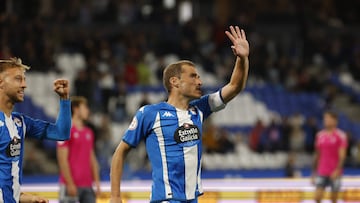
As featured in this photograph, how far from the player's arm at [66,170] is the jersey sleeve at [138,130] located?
3130mm

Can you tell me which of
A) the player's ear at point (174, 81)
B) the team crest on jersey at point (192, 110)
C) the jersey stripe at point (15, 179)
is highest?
the player's ear at point (174, 81)

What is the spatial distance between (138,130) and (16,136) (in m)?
1.07

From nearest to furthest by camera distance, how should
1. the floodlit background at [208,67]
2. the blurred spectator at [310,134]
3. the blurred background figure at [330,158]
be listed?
the blurred background figure at [330,158]
the floodlit background at [208,67]
the blurred spectator at [310,134]

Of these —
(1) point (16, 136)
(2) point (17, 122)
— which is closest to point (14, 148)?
(1) point (16, 136)

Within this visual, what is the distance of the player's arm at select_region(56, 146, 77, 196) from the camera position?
9766mm

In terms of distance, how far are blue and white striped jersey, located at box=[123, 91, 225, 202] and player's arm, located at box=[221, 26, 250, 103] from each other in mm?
328

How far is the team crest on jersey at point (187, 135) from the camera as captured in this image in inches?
267

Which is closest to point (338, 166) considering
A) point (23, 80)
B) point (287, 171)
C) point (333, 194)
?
point (333, 194)

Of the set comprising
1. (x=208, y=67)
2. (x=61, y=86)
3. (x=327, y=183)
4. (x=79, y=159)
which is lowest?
(x=327, y=183)

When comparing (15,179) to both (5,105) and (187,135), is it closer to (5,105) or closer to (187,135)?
(5,105)

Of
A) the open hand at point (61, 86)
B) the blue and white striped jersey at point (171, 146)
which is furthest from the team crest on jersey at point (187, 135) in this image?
the open hand at point (61, 86)

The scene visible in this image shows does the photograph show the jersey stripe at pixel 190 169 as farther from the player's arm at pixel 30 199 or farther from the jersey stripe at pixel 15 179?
the jersey stripe at pixel 15 179

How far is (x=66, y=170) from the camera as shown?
9.83 m

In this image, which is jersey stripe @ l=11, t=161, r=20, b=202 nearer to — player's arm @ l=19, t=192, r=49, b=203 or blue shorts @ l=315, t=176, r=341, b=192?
player's arm @ l=19, t=192, r=49, b=203
